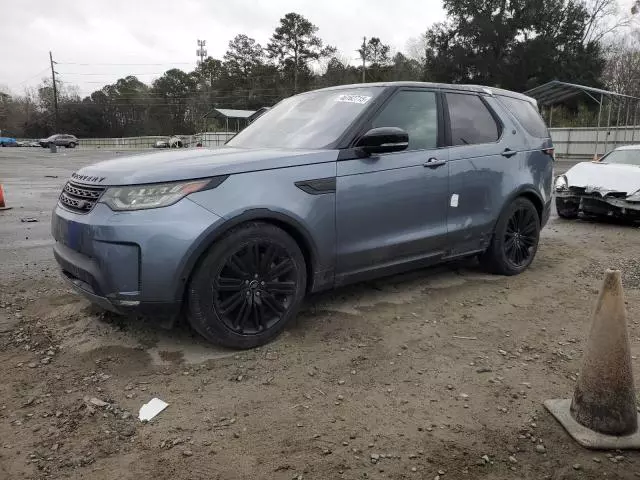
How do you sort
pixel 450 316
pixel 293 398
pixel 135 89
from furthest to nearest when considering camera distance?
1. pixel 135 89
2. pixel 450 316
3. pixel 293 398

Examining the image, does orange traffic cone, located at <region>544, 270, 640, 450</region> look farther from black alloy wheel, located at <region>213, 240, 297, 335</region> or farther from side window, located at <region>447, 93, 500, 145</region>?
side window, located at <region>447, 93, 500, 145</region>

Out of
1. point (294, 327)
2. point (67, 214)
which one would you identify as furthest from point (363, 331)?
point (67, 214)

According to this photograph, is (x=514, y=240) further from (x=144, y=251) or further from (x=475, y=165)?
(x=144, y=251)

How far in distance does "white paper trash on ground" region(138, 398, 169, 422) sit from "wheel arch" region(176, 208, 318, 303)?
2.06 feet

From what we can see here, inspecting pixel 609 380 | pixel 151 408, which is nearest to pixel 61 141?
pixel 151 408

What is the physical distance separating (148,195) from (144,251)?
13.7 inches

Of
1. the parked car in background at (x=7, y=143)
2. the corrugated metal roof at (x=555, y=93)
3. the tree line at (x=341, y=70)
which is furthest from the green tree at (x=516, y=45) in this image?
the parked car in background at (x=7, y=143)

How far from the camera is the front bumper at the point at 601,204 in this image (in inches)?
341

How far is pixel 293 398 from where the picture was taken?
2.99m

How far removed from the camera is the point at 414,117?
4484 millimetres

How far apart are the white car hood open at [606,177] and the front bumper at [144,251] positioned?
26.1 ft

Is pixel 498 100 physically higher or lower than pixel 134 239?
higher

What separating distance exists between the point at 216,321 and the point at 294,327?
0.75 m

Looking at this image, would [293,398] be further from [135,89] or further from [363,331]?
[135,89]
